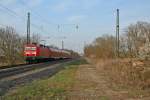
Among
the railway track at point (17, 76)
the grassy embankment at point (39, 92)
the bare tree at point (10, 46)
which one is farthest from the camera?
the bare tree at point (10, 46)

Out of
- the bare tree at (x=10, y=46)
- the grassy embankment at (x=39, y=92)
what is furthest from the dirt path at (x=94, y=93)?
the bare tree at (x=10, y=46)

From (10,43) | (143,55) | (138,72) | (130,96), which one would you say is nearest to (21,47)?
(10,43)

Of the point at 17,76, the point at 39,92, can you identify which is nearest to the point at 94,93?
the point at 39,92

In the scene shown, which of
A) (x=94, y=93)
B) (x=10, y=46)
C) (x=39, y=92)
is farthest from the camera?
(x=10, y=46)

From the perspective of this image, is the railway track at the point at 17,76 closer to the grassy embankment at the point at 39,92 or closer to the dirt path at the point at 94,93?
the grassy embankment at the point at 39,92

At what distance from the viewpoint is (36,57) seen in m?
58.7

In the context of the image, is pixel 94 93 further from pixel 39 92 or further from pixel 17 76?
pixel 17 76

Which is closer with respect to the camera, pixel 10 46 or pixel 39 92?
pixel 39 92

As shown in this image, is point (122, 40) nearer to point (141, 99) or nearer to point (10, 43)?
point (10, 43)

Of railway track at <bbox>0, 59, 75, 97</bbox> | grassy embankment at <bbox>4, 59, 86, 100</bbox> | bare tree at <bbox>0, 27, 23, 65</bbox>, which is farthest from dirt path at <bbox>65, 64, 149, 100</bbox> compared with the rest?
bare tree at <bbox>0, 27, 23, 65</bbox>

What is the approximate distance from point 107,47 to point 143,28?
23576 mm

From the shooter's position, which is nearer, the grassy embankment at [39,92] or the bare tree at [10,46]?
the grassy embankment at [39,92]

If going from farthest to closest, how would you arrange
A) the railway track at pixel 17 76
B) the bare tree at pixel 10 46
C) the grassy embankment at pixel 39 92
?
the bare tree at pixel 10 46, the railway track at pixel 17 76, the grassy embankment at pixel 39 92

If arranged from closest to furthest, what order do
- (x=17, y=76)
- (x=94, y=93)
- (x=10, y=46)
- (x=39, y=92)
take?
(x=94, y=93)
(x=39, y=92)
(x=17, y=76)
(x=10, y=46)
